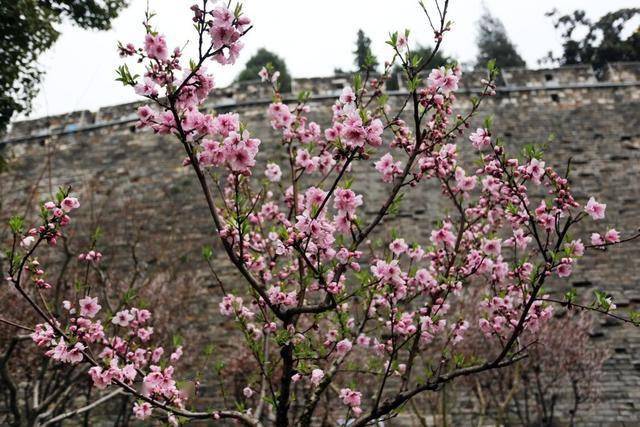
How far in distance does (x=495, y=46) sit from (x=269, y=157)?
16.9m

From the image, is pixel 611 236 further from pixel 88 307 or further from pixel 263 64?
pixel 263 64

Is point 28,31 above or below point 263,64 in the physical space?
below

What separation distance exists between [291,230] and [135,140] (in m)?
11.0

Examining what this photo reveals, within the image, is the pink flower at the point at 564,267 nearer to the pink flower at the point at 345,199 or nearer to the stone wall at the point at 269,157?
the pink flower at the point at 345,199

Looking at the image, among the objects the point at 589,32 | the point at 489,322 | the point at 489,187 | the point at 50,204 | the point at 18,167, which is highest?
the point at 589,32

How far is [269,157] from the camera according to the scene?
11992 mm

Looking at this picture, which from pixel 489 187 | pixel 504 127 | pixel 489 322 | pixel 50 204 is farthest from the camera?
pixel 504 127

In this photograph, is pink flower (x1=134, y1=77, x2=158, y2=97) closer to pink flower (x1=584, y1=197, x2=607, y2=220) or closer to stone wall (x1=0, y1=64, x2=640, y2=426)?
Answer: pink flower (x1=584, y1=197, x2=607, y2=220)

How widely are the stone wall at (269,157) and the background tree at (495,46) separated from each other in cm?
946

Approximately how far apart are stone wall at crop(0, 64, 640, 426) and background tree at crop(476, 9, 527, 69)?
372 inches

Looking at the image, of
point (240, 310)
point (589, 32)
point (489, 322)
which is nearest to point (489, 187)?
point (489, 322)

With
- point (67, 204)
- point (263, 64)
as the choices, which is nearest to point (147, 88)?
point (67, 204)

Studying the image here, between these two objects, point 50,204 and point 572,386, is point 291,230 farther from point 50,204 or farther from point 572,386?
point 572,386

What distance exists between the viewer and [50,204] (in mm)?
2846
